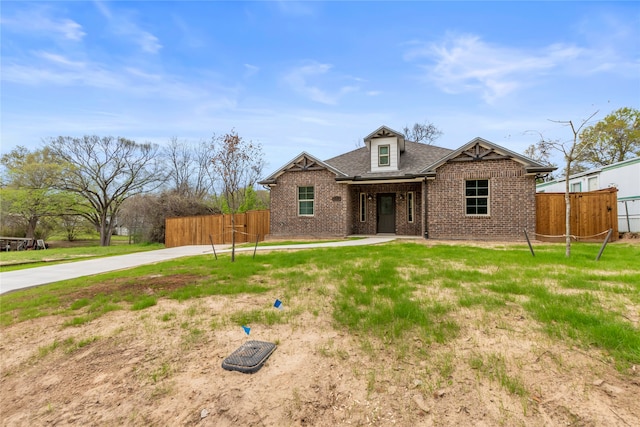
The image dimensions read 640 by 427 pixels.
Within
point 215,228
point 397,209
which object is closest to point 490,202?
point 397,209

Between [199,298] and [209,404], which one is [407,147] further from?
[209,404]

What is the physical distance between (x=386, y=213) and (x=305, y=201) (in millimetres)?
4539

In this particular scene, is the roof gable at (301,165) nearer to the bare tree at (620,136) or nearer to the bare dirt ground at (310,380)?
the bare dirt ground at (310,380)

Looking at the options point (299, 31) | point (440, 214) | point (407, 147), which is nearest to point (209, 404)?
point (299, 31)

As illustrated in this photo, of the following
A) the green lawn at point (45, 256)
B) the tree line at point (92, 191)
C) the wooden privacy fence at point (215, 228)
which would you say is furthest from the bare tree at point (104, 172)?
the wooden privacy fence at point (215, 228)

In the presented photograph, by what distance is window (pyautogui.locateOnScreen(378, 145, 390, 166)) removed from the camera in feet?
50.6

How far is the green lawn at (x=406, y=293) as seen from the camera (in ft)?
10.2

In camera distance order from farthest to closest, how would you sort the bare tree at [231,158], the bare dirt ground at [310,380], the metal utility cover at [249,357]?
the bare tree at [231,158], the metal utility cover at [249,357], the bare dirt ground at [310,380]

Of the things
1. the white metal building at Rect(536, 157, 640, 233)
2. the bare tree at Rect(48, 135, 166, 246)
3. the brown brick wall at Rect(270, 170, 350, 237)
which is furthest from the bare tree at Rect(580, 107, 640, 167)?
the bare tree at Rect(48, 135, 166, 246)

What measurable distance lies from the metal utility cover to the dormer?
1346 centimetres

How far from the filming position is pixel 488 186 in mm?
12953

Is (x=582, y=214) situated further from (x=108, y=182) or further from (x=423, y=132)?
(x=108, y=182)

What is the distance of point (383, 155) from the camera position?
15.5 meters

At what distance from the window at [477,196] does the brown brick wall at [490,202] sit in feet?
0.66
